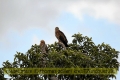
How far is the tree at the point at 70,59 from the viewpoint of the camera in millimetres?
25875

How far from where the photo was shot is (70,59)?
2602 centimetres

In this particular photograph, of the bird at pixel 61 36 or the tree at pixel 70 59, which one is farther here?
the bird at pixel 61 36

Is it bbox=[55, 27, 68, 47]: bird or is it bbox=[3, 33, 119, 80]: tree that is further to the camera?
→ bbox=[55, 27, 68, 47]: bird

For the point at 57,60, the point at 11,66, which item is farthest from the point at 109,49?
the point at 11,66

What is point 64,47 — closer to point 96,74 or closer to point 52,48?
point 52,48

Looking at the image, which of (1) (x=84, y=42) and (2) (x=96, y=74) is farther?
(1) (x=84, y=42)

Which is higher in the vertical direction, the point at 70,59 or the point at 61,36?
the point at 61,36

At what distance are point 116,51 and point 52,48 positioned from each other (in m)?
4.55

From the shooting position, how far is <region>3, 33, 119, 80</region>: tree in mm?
25875

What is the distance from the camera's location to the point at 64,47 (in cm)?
2722

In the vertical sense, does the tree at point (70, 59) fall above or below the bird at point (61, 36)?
below

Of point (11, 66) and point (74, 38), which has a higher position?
point (74, 38)

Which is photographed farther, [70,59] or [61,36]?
[61,36]

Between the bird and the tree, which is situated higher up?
the bird
